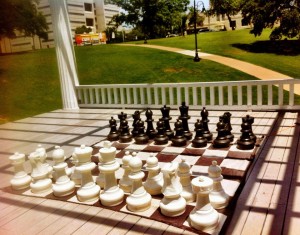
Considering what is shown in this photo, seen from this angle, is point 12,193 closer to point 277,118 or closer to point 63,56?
point 277,118

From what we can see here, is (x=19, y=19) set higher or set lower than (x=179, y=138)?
higher

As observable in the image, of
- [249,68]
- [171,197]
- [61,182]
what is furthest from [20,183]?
[249,68]

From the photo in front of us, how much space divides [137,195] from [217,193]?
0.56 metres

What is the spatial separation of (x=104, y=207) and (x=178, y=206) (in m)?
0.55

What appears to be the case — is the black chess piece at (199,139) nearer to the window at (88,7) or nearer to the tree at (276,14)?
the tree at (276,14)

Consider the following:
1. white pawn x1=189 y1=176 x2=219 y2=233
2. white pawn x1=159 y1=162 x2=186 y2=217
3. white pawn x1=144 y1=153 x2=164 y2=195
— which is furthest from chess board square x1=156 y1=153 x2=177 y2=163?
white pawn x1=189 y1=176 x2=219 y2=233

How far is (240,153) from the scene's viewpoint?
3.01 metres

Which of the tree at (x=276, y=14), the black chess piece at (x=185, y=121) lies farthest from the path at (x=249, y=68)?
the black chess piece at (x=185, y=121)

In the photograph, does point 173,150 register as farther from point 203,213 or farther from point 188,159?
point 203,213

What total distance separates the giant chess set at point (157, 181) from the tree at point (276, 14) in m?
13.8

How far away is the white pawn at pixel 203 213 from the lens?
69.1 inches

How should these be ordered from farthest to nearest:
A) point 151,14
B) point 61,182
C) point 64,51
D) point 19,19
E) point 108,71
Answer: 1. point 151,14
2. point 108,71
3. point 19,19
4. point 64,51
5. point 61,182

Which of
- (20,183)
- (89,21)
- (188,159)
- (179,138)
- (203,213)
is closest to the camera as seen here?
(203,213)

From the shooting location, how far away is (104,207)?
→ 2.11 meters
